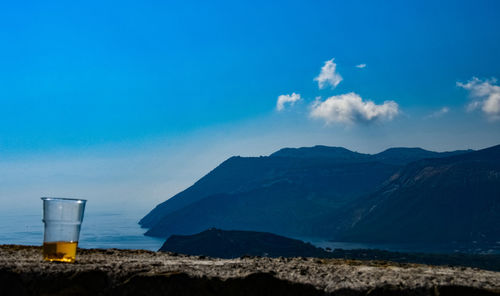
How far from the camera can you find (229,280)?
136 inches

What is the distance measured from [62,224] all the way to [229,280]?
69.8 inches

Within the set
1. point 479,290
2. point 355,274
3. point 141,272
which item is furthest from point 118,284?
point 479,290

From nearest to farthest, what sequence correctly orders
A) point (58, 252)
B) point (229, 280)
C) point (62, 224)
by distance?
point (229, 280)
point (58, 252)
point (62, 224)

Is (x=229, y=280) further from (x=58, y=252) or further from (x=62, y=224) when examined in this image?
(x=62, y=224)

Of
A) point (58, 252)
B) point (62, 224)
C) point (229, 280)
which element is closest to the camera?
point (229, 280)

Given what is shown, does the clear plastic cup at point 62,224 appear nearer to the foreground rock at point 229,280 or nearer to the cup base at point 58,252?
the cup base at point 58,252

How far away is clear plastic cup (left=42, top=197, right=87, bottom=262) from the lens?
4277mm

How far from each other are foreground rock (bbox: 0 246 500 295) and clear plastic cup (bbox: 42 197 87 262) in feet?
0.88

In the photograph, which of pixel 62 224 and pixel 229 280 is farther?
pixel 62 224

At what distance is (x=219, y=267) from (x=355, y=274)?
1.03 metres

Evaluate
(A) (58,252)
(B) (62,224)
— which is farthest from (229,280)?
(B) (62,224)

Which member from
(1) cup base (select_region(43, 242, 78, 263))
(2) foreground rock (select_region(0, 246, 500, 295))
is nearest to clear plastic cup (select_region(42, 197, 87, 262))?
(1) cup base (select_region(43, 242, 78, 263))

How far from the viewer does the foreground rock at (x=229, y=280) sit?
10.5 feet

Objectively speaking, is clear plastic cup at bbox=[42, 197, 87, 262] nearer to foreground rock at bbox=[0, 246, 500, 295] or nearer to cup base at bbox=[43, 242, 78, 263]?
cup base at bbox=[43, 242, 78, 263]
